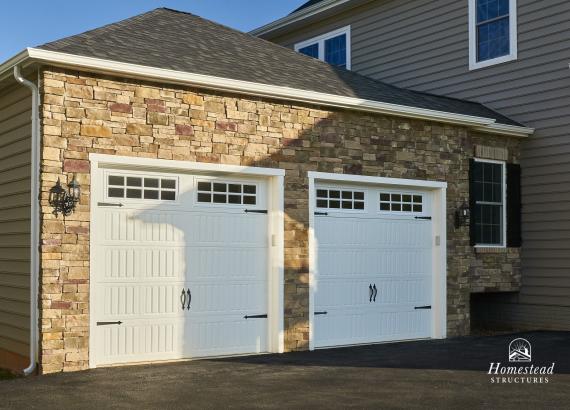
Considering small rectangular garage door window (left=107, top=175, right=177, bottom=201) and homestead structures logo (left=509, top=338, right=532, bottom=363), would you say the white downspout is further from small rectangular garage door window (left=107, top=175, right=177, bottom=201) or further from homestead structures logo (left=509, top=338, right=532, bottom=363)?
homestead structures logo (left=509, top=338, right=532, bottom=363)

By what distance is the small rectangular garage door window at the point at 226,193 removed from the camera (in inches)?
410

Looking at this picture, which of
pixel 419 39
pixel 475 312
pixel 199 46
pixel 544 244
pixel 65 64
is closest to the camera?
pixel 65 64

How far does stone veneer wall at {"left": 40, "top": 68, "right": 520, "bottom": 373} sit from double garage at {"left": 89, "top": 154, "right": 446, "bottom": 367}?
17cm

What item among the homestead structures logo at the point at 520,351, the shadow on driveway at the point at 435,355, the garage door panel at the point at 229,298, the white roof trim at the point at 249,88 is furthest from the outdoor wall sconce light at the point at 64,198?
the homestead structures logo at the point at 520,351

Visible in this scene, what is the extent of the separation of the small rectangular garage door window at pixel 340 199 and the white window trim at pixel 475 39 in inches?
172

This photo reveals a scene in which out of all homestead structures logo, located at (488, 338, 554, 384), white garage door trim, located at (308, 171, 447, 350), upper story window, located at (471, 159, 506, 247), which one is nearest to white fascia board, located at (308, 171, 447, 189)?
white garage door trim, located at (308, 171, 447, 350)

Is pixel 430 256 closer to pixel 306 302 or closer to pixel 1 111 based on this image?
pixel 306 302

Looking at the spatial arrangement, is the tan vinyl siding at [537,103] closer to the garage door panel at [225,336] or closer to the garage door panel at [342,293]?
the garage door panel at [342,293]

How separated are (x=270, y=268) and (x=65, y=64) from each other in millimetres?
3815

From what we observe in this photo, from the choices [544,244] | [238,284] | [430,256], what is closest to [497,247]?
[544,244]

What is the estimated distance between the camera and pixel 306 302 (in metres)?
11.1

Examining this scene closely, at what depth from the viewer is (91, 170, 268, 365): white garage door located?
9.53m

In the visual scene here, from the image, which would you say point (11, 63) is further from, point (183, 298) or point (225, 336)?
point (225, 336)

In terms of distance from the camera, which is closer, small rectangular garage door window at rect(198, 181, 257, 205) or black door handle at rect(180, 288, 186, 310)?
black door handle at rect(180, 288, 186, 310)
